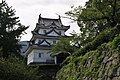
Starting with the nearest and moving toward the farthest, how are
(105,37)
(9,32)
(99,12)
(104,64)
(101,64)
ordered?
1. (104,64)
2. (101,64)
3. (105,37)
4. (99,12)
5. (9,32)

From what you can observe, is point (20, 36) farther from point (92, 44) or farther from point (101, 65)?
point (101, 65)

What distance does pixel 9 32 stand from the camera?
29.9 metres

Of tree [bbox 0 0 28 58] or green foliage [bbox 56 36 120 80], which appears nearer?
green foliage [bbox 56 36 120 80]

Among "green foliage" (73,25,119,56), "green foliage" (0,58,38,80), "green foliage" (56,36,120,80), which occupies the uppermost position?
"green foliage" (73,25,119,56)

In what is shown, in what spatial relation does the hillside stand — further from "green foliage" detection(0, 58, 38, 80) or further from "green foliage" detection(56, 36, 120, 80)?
"green foliage" detection(0, 58, 38, 80)

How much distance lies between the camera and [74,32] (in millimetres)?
24359

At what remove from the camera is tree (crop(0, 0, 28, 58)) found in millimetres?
28297

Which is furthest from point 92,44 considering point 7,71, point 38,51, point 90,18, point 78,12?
point 38,51

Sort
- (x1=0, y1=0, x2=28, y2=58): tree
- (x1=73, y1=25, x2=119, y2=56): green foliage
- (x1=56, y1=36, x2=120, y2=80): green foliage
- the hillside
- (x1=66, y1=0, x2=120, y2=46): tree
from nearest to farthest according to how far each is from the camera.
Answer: the hillside → (x1=56, y1=36, x2=120, y2=80): green foliage → (x1=73, y1=25, x2=119, y2=56): green foliage → (x1=66, y1=0, x2=120, y2=46): tree → (x1=0, y1=0, x2=28, y2=58): tree

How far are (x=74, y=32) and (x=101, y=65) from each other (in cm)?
1525

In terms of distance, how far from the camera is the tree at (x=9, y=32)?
28.3m

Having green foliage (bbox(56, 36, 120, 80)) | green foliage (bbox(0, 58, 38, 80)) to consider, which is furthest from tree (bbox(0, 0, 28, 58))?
green foliage (bbox(56, 36, 120, 80))

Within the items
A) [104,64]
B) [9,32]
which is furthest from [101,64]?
[9,32]

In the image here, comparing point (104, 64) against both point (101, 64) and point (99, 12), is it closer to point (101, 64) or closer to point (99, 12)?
point (101, 64)
